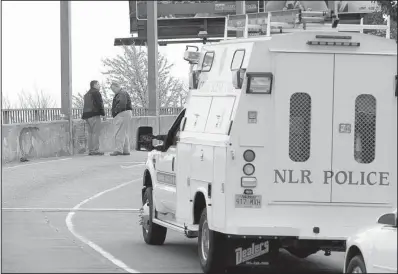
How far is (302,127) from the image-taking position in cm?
1305

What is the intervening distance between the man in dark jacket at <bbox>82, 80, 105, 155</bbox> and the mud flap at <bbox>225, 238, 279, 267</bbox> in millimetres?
21304

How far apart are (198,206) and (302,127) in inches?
67.9

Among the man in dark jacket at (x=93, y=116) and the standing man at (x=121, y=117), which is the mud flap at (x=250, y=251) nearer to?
the standing man at (x=121, y=117)

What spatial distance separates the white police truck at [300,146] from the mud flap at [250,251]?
0.01m

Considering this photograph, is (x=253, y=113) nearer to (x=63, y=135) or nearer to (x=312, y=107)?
(x=312, y=107)

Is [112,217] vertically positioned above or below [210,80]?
below

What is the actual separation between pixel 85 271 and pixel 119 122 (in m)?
20.8

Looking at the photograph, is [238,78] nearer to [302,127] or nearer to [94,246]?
[302,127]

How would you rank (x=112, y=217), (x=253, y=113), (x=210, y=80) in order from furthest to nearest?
(x=112, y=217) < (x=210, y=80) < (x=253, y=113)

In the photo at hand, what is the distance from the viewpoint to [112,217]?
797 inches

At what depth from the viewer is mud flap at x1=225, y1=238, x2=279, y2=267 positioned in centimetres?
1303

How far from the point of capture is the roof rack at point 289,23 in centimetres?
1411

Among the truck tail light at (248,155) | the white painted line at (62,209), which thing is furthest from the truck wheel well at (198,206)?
the white painted line at (62,209)

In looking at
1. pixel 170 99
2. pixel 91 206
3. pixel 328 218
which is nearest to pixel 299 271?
pixel 328 218
